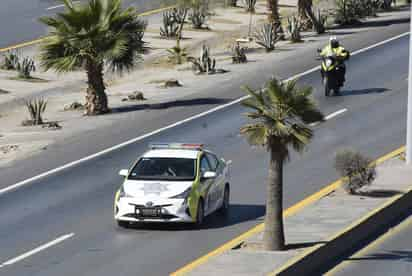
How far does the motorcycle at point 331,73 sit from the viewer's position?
4397cm

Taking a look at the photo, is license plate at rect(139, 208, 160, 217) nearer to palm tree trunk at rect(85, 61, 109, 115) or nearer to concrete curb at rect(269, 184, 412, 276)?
concrete curb at rect(269, 184, 412, 276)

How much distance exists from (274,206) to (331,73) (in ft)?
67.0

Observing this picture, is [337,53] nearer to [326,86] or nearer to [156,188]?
[326,86]

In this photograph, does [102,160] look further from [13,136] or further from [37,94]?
[37,94]

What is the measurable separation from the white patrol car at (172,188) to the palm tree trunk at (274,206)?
3.33 meters

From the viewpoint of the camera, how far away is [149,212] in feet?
88.8

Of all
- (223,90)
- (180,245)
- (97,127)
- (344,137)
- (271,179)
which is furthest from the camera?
(223,90)

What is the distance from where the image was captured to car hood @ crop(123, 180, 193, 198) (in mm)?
27219

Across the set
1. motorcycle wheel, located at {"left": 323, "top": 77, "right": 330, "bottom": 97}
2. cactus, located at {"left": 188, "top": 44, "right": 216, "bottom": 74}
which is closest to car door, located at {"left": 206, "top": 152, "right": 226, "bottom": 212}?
motorcycle wheel, located at {"left": 323, "top": 77, "right": 330, "bottom": 97}

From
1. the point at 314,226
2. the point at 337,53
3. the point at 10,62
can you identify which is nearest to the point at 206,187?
the point at 314,226

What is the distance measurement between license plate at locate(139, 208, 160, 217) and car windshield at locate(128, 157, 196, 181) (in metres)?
0.88

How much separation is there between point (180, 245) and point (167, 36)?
32.3 meters

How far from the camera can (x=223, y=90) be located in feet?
152

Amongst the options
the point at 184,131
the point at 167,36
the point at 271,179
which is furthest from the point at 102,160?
the point at 167,36
